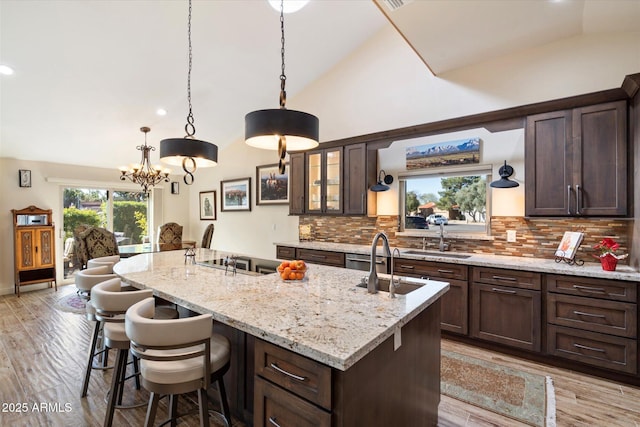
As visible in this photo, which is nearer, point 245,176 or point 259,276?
point 259,276

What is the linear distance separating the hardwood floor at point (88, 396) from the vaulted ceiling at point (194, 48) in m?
3.06

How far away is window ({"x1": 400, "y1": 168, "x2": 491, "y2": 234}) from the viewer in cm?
366

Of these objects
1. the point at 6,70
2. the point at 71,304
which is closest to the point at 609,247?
the point at 6,70

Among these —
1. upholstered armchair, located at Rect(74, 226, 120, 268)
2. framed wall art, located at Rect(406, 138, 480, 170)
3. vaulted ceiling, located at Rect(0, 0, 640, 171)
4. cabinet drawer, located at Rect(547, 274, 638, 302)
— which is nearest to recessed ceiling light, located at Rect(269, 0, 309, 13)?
vaulted ceiling, located at Rect(0, 0, 640, 171)

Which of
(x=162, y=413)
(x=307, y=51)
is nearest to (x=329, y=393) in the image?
(x=162, y=413)

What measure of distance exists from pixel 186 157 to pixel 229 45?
223cm

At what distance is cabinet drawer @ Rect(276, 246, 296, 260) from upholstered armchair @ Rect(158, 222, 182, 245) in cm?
254

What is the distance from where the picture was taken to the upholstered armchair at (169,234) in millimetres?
5914

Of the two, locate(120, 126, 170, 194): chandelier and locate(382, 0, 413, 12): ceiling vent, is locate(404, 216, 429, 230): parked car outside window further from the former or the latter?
locate(120, 126, 170, 194): chandelier

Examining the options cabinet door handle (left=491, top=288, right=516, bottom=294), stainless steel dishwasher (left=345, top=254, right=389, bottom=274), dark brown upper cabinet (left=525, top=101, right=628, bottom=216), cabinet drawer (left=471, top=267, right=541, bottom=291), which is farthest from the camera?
stainless steel dishwasher (left=345, top=254, right=389, bottom=274)

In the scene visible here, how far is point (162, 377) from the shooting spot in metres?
1.50

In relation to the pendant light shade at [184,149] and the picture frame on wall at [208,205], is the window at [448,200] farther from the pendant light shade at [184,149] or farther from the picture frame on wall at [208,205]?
the picture frame on wall at [208,205]

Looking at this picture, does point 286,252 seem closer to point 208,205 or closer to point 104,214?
point 208,205

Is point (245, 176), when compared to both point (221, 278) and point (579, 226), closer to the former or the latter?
point (221, 278)
